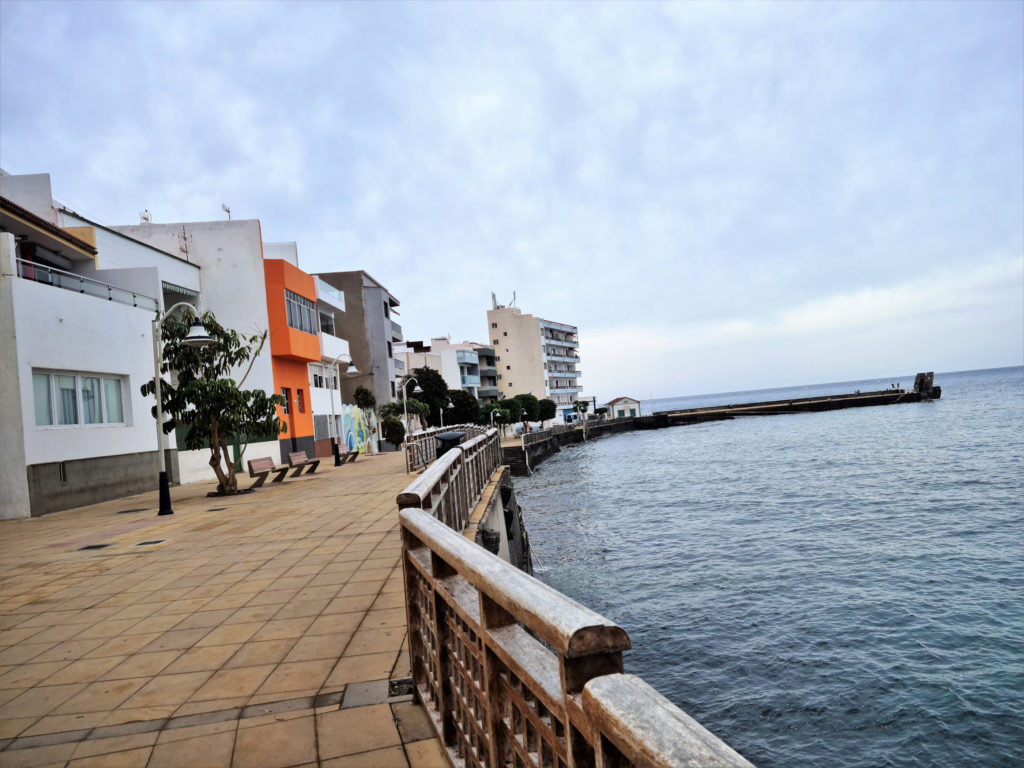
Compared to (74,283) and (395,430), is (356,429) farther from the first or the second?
(74,283)

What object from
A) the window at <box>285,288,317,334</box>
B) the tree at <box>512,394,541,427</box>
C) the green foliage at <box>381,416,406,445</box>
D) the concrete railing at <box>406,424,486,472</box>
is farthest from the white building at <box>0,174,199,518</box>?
the tree at <box>512,394,541,427</box>

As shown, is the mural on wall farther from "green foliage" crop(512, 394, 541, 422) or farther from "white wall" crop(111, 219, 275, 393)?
"green foliage" crop(512, 394, 541, 422)

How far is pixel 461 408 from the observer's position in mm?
59375

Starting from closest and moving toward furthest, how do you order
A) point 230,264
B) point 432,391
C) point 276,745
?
point 276,745 < point 230,264 < point 432,391

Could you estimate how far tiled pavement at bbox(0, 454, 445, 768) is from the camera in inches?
135

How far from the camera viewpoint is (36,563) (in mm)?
9523

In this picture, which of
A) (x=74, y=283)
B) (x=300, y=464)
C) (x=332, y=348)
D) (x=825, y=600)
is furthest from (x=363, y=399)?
(x=825, y=600)

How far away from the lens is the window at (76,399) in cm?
1611

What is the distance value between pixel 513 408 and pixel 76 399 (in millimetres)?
58539

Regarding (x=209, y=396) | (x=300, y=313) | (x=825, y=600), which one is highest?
(x=300, y=313)

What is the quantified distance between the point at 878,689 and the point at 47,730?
968cm

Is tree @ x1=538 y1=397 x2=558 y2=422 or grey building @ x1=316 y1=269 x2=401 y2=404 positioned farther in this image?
tree @ x1=538 y1=397 x2=558 y2=422

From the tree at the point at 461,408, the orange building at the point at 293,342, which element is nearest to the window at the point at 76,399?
the orange building at the point at 293,342

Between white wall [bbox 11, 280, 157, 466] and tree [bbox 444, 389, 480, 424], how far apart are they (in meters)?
38.8
